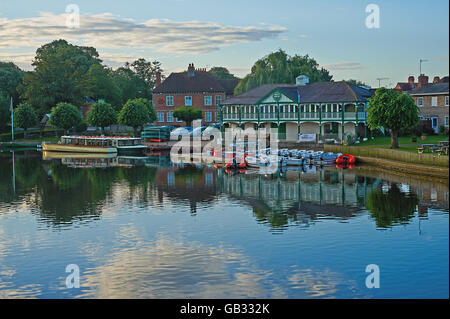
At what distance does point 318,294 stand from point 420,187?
1012 inches

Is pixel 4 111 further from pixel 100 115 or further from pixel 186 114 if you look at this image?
pixel 186 114

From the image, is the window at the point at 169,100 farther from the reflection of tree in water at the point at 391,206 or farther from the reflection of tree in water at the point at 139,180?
the reflection of tree in water at the point at 391,206

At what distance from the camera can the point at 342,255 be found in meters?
26.7

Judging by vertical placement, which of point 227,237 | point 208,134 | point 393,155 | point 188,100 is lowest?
point 227,237

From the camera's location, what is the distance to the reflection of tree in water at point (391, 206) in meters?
34.1

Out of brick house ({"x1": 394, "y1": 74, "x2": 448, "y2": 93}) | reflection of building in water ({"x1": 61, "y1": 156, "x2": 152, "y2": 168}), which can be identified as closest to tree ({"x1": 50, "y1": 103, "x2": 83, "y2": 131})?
reflection of building in water ({"x1": 61, "y1": 156, "x2": 152, "y2": 168})

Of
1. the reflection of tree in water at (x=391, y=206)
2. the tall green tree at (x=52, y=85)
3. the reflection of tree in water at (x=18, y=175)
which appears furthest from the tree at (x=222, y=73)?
the reflection of tree in water at (x=391, y=206)

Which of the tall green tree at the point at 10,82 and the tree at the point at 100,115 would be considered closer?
the tree at the point at 100,115

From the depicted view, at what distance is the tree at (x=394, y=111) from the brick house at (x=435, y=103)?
666 inches

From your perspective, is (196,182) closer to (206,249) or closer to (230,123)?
(206,249)

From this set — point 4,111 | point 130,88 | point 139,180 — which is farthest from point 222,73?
point 139,180

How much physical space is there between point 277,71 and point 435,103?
2664 cm

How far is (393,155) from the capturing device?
185ft

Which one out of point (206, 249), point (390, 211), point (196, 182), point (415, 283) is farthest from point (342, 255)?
point (196, 182)
